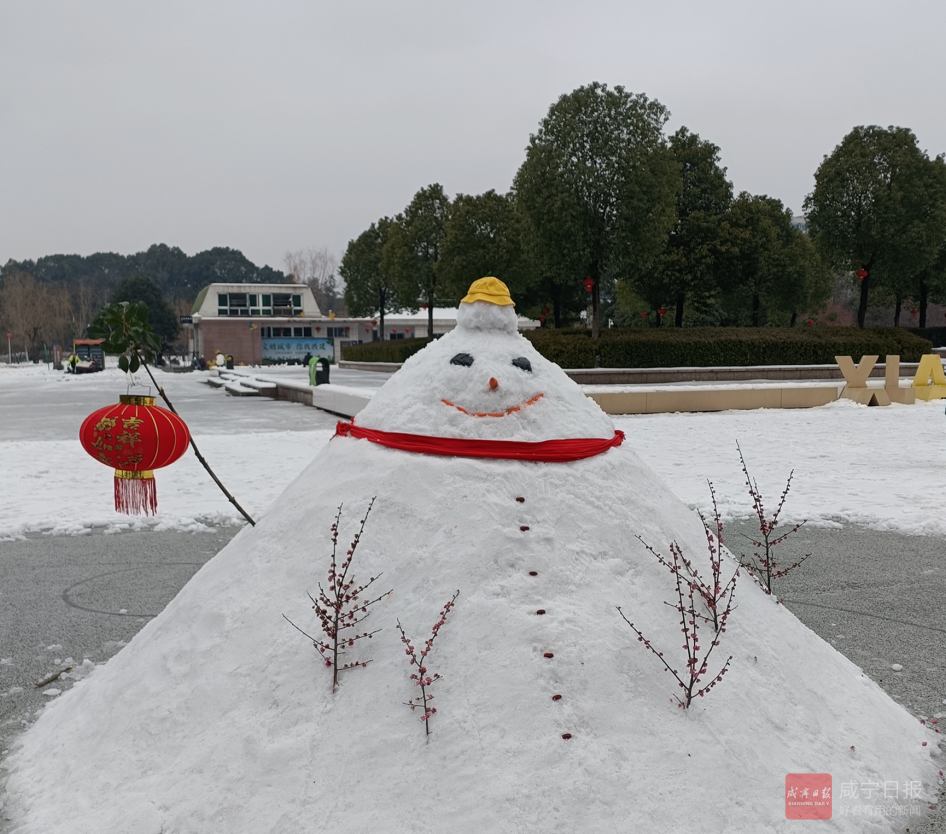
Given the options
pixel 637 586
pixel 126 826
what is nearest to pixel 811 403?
pixel 637 586

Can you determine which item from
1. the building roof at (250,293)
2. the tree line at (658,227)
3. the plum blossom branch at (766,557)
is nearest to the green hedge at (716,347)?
the tree line at (658,227)

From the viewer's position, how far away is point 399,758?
7.65ft

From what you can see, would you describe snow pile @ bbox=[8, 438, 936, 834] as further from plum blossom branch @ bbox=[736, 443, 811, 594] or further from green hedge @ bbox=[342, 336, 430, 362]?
green hedge @ bbox=[342, 336, 430, 362]

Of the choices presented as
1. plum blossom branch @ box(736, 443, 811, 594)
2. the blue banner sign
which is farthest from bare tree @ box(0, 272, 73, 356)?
plum blossom branch @ box(736, 443, 811, 594)

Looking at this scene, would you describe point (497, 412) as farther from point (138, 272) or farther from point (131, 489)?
point (138, 272)

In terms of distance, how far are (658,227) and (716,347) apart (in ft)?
15.3

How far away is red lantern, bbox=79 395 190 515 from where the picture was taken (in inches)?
137

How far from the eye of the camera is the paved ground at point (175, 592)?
12.8ft

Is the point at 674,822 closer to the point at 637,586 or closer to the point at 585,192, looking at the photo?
the point at 637,586

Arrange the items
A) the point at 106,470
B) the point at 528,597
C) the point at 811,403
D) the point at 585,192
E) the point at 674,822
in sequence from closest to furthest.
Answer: the point at 674,822 → the point at 528,597 → the point at 106,470 → the point at 811,403 → the point at 585,192

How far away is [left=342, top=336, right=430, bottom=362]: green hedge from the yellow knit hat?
30.8m

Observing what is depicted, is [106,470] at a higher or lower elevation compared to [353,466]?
lower

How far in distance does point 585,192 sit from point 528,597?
24.0 metres

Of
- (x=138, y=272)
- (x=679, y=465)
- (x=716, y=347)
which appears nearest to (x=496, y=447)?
(x=679, y=465)
